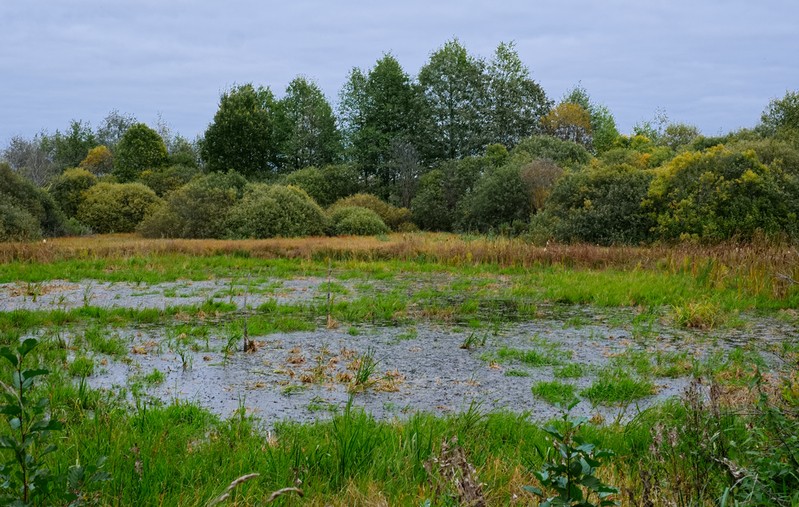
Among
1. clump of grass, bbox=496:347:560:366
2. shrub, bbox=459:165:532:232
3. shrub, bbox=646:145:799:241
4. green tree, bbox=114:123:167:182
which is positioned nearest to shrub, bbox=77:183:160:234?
green tree, bbox=114:123:167:182

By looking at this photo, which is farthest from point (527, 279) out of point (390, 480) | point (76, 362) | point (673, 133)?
point (673, 133)

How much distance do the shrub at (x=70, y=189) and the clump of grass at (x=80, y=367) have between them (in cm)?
3037

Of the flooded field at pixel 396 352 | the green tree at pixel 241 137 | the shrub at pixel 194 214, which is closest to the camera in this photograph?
the flooded field at pixel 396 352

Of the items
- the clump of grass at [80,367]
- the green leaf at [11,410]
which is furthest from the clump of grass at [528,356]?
the green leaf at [11,410]

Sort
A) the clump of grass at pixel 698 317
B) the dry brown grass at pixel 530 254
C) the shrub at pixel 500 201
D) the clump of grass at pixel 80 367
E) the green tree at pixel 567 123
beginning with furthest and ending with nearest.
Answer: the green tree at pixel 567 123
the shrub at pixel 500 201
the dry brown grass at pixel 530 254
the clump of grass at pixel 698 317
the clump of grass at pixel 80 367

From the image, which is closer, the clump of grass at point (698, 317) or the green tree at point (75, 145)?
the clump of grass at point (698, 317)

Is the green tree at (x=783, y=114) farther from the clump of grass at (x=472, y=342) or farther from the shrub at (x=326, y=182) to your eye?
the clump of grass at (x=472, y=342)

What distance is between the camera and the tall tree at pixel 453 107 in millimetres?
41281

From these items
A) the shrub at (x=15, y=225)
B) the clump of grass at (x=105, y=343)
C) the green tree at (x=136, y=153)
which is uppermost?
the green tree at (x=136, y=153)

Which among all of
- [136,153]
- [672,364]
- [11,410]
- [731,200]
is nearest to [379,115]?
[136,153]

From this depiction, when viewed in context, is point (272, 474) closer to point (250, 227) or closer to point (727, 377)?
point (727, 377)

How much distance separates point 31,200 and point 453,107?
2501 cm

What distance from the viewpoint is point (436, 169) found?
Answer: 37750 mm

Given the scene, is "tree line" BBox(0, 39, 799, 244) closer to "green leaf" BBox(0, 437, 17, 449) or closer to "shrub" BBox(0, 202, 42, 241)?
"shrub" BBox(0, 202, 42, 241)
